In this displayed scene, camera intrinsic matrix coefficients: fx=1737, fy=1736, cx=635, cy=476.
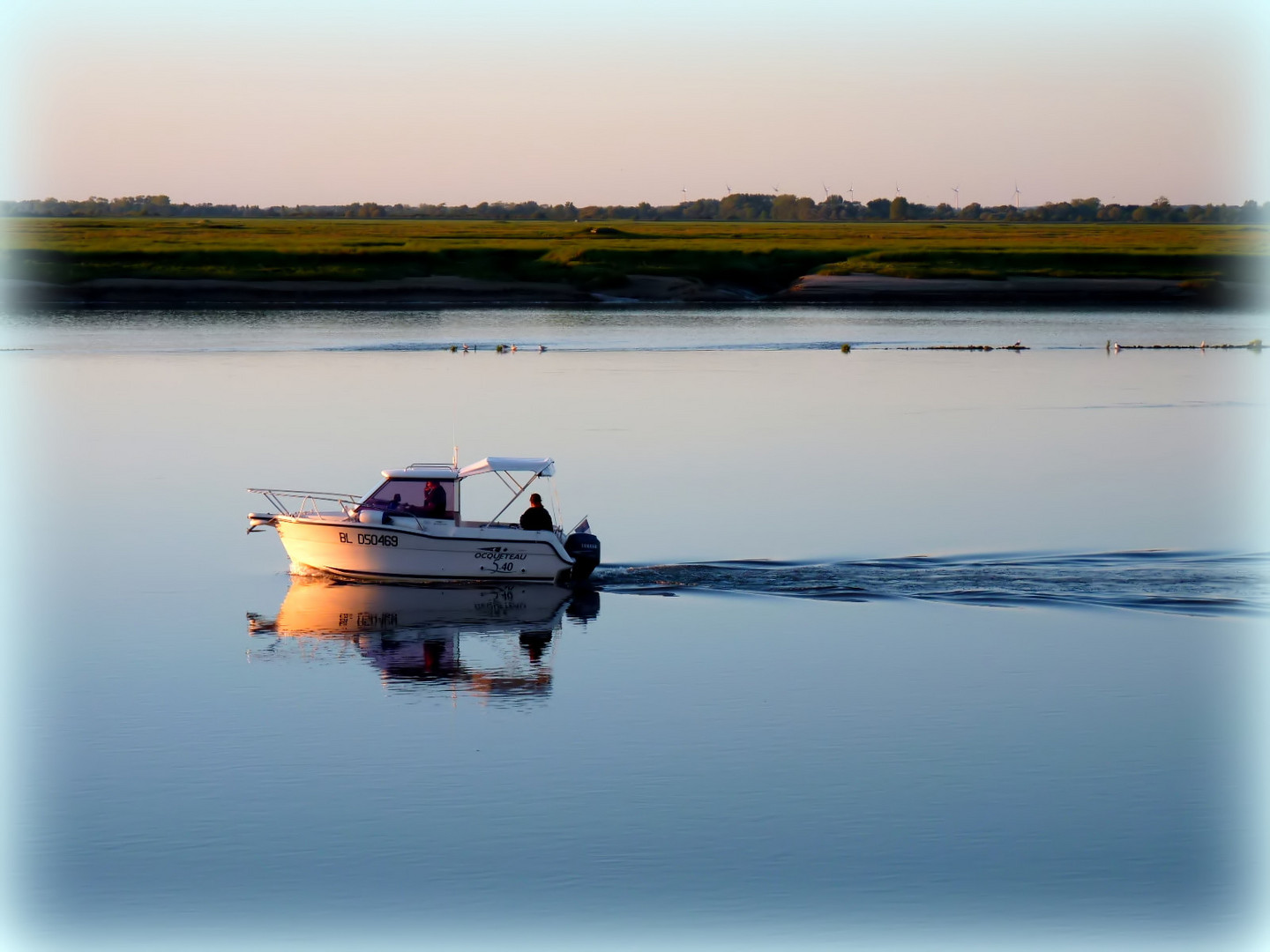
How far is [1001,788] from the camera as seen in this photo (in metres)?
21.3

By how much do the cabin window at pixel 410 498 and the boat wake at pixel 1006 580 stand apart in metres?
3.15

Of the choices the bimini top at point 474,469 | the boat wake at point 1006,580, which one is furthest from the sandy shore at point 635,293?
the boat wake at point 1006,580

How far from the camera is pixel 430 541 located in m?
32.8

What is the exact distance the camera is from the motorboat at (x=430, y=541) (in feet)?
106

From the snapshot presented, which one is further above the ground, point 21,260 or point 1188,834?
point 21,260

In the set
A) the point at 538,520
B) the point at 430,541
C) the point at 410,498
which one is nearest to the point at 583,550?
the point at 538,520

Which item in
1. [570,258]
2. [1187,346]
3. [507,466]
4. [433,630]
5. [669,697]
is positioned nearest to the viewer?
[669,697]

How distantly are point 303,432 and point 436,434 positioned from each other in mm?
4066

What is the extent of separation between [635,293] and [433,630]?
321ft

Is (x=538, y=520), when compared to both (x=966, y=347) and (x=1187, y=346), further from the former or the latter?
(x=1187, y=346)

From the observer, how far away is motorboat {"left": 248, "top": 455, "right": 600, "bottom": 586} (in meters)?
32.4

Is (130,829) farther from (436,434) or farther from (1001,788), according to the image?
(436,434)

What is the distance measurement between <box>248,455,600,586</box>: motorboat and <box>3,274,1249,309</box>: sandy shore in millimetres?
85949

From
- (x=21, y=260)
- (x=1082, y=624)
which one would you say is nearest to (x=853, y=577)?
(x=1082, y=624)
